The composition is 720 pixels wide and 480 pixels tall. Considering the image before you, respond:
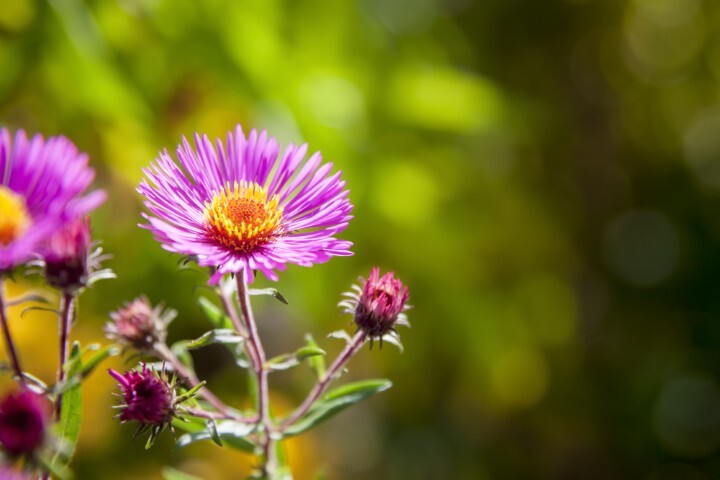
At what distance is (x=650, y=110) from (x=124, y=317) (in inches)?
60.0

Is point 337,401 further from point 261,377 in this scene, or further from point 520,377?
point 520,377

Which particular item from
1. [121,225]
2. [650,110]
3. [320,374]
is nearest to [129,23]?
[121,225]

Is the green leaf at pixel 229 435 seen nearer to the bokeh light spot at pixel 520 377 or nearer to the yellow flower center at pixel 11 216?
the yellow flower center at pixel 11 216

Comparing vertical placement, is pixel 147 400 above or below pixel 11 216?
below

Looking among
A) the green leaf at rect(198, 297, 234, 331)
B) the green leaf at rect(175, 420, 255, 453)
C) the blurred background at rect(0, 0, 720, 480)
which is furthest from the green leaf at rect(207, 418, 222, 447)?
the blurred background at rect(0, 0, 720, 480)

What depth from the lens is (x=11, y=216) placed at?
487 mm

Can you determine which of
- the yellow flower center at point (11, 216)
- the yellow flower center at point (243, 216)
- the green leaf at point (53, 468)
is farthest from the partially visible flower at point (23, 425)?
the yellow flower center at point (243, 216)

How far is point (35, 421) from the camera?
1.25 ft

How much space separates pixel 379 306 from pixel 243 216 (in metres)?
0.18

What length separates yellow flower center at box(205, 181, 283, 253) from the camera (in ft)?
2.04

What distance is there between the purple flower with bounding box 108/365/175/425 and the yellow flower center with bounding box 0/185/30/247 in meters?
0.11

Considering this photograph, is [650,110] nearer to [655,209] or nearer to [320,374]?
[655,209]

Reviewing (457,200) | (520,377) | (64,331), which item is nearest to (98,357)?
(64,331)

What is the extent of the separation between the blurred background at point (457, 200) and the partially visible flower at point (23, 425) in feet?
2.31
